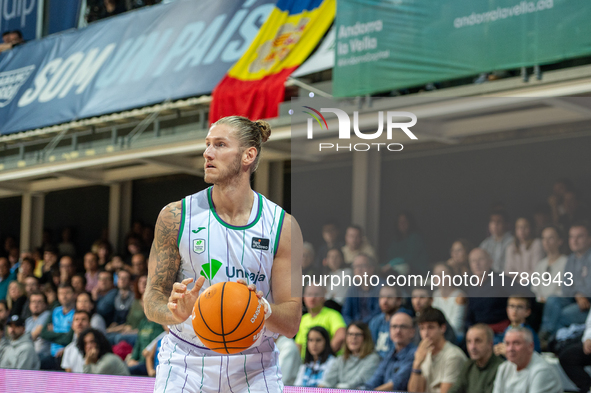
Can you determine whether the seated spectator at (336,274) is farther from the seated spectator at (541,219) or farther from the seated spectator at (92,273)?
the seated spectator at (92,273)

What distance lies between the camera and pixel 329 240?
868 centimetres

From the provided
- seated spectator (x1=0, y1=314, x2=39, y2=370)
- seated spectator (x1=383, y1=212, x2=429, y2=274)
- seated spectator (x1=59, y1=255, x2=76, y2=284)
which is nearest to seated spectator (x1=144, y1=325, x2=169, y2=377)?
seated spectator (x1=0, y1=314, x2=39, y2=370)

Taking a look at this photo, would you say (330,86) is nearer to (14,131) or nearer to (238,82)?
(238,82)

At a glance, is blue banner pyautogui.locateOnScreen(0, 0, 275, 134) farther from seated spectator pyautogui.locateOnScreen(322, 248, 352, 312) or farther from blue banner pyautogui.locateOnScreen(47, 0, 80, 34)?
seated spectator pyautogui.locateOnScreen(322, 248, 352, 312)

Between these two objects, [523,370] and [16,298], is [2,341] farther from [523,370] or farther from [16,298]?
[523,370]

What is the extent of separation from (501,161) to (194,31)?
5297mm

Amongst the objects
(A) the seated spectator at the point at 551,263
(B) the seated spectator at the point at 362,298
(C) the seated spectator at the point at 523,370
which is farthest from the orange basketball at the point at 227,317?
(B) the seated spectator at the point at 362,298

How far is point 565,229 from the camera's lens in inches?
276

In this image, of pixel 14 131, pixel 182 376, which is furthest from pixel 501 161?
pixel 14 131

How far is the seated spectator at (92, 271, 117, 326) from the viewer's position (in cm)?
1066

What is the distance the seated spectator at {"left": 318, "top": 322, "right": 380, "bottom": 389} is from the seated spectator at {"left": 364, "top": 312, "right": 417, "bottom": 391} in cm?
9

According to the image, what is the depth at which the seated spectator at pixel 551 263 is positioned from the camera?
265 inches

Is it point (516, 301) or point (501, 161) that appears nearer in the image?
point (516, 301)

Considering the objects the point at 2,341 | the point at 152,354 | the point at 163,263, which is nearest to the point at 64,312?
the point at 2,341
